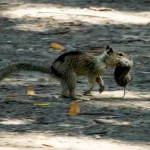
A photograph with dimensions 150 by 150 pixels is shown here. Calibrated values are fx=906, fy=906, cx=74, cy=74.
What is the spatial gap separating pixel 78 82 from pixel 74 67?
3.52ft

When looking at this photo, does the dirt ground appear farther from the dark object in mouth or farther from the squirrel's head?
the squirrel's head

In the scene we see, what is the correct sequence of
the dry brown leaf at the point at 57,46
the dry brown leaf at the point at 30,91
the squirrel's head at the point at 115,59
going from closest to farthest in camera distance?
the squirrel's head at the point at 115,59 < the dry brown leaf at the point at 30,91 < the dry brown leaf at the point at 57,46

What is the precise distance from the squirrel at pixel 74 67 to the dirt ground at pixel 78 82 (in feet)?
0.59

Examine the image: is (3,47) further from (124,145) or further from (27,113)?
(124,145)

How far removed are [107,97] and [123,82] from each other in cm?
22

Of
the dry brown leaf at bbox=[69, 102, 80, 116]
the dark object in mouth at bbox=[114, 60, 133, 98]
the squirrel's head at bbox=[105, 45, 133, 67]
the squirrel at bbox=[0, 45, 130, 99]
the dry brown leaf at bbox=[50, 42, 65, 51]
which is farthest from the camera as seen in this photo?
the dry brown leaf at bbox=[50, 42, 65, 51]

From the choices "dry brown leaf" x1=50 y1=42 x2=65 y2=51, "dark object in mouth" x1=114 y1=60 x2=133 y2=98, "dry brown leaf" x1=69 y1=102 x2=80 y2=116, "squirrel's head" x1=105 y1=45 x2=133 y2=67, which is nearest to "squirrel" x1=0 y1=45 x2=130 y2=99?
"squirrel's head" x1=105 y1=45 x2=133 y2=67

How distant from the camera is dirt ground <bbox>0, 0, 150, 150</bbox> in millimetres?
7150

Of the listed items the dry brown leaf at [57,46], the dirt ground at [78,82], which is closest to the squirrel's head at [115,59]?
the dirt ground at [78,82]

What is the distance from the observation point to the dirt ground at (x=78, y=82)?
23.5 ft

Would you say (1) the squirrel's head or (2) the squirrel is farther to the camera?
(1) the squirrel's head

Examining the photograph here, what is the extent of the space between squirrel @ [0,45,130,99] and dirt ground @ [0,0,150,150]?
0.18m

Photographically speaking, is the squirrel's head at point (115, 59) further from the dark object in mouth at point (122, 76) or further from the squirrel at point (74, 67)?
the dark object in mouth at point (122, 76)

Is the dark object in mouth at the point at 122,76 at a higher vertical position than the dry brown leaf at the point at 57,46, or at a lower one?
higher
